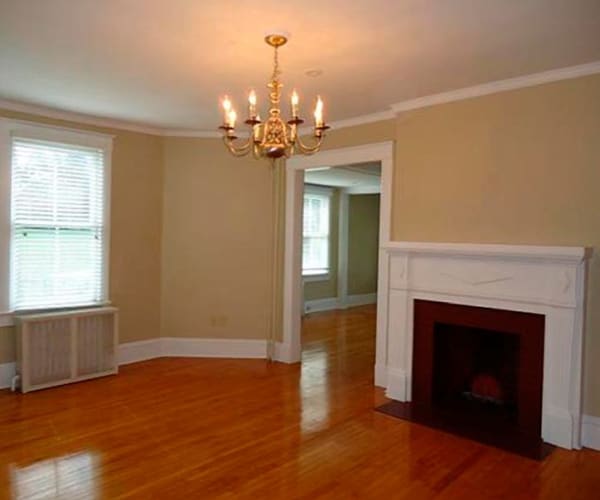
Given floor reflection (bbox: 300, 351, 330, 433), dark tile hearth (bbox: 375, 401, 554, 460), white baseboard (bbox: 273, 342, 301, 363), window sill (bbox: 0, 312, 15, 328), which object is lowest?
floor reflection (bbox: 300, 351, 330, 433)

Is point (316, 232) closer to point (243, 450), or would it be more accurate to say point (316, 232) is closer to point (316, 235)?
point (316, 235)

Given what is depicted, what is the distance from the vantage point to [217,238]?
17.9 ft

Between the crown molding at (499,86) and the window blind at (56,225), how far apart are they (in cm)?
312

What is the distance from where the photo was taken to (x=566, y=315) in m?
3.16

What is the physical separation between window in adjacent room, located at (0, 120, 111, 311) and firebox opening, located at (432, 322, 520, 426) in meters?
3.43

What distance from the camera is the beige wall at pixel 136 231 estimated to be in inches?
199

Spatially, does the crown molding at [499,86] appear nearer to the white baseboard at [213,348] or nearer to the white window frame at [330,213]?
the white baseboard at [213,348]

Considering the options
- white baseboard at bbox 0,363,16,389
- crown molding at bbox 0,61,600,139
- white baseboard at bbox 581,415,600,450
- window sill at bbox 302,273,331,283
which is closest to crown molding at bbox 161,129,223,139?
crown molding at bbox 0,61,600,139

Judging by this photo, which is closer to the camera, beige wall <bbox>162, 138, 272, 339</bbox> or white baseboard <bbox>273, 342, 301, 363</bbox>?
white baseboard <bbox>273, 342, 301, 363</bbox>

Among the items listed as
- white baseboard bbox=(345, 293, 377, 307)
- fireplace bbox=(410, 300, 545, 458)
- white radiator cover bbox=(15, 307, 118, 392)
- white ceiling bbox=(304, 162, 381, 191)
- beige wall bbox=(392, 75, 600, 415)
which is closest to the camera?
beige wall bbox=(392, 75, 600, 415)

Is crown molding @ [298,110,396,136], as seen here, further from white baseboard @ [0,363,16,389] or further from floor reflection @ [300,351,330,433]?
white baseboard @ [0,363,16,389]

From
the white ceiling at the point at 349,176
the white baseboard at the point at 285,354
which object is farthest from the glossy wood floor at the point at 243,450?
the white ceiling at the point at 349,176

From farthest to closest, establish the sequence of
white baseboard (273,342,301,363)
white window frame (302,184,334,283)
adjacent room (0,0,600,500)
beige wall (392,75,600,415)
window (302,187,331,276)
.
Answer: window (302,187,331,276) < white window frame (302,184,334,283) < white baseboard (273,342,301,363) < beige wall (392,75,600,415) < adjacent room (0,0,600,500)

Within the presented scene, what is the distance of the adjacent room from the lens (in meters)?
2.68
